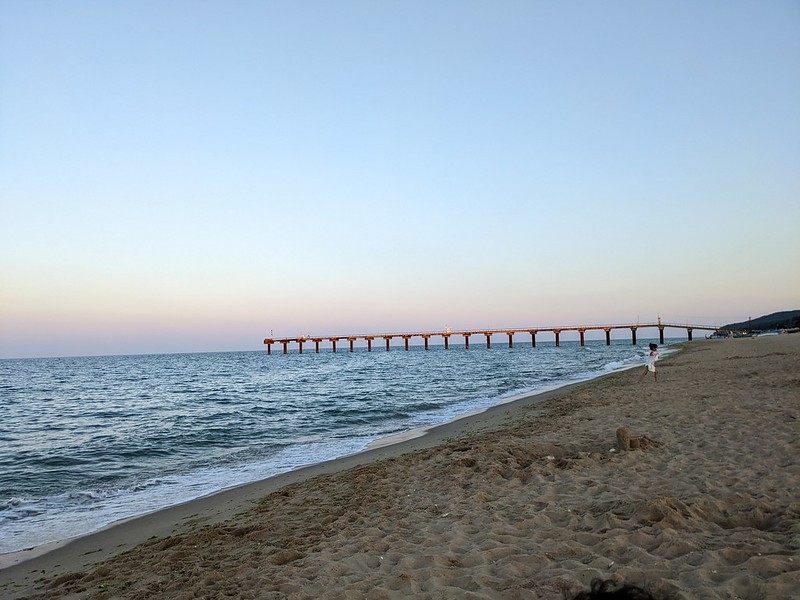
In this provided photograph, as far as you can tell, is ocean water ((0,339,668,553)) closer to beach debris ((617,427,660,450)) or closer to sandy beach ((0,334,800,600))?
sandy beach ((0,334,800,600))

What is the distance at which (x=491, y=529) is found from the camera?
5879mm

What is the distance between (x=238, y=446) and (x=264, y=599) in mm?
11978

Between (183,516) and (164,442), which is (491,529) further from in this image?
(164,442)

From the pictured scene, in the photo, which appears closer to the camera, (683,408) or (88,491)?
(88,491)

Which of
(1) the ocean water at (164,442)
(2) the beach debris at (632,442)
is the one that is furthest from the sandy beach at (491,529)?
(1) the ocean water at (164,442)

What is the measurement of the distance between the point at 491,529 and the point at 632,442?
4.40m

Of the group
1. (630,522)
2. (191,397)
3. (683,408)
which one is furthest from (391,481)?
(191,397)

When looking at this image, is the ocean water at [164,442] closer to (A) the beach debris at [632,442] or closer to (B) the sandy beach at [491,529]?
(B) the sandy beach at [491,529]

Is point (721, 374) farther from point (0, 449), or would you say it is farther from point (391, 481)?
point (0, 449)

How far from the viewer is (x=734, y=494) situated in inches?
240

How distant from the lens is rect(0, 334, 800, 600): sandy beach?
455 cm

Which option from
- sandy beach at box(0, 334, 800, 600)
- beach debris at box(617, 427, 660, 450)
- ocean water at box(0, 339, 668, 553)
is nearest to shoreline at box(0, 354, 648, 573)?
sandy beach at box(0, 334, 800, 600)

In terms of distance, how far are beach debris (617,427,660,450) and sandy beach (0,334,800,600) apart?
0.17ft

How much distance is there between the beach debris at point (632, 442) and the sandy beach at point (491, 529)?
0.05 m
